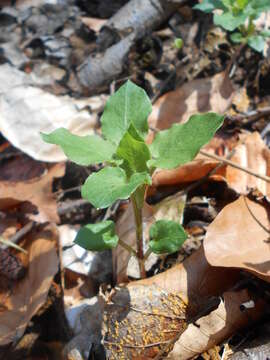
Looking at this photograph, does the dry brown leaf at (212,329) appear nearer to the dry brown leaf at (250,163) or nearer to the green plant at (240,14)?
the dry brown leaf at (250,163)

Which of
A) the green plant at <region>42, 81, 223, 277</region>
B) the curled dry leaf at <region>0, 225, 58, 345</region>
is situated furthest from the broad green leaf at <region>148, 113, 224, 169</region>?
the curled dry leaf at <region>0, 225, 58, 345</region>

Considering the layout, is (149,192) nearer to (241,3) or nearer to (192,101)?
(192,101)

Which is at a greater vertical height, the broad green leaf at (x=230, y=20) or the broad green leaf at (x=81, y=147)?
the broad green leaf at (x=230, y=20)

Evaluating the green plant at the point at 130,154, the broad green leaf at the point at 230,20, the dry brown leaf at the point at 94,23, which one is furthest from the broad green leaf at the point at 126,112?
the dry brown leaf at the point at 94,23

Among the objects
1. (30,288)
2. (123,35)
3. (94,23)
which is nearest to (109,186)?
(30,288)

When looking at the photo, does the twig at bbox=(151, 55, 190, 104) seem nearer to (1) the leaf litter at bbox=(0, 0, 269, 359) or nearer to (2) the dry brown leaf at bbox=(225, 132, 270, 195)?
(1) the leaf litter at bbox=(0, 0, 269, 359)
